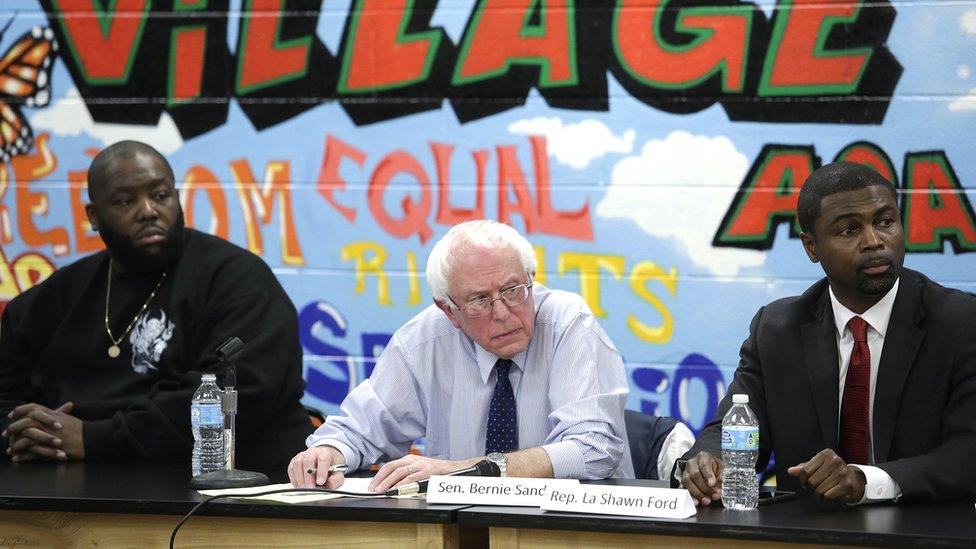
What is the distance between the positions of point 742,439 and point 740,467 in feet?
0.20

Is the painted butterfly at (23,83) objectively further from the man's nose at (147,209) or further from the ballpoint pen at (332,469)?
the ballpoint pen at (332,469)

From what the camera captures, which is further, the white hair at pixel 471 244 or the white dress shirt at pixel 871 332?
the white hair at pixel 471 244

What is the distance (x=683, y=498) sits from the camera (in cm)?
246

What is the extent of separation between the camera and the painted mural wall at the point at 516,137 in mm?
4395

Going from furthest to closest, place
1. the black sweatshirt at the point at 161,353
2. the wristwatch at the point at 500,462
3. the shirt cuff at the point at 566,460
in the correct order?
the black sweatshirt at the point at 161,353, the shirt cuff at the point at 566,460, the wristwatch at the point at 500,462

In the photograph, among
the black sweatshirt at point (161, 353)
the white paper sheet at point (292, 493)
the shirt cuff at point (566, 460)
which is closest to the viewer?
the white paper sheet at point (292, 493)

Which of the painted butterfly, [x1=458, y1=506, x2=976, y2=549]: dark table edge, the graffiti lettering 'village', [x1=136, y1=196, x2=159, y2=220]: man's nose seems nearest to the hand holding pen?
[x1=458, y1=506, x2=976, y2=549]: dark table edge

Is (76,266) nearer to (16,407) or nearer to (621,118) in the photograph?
(16,407)

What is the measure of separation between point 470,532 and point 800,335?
992 mm

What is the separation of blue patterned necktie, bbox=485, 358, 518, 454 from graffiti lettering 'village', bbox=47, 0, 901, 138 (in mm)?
1643

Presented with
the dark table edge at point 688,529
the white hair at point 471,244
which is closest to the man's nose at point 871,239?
the white hair at point 471,244

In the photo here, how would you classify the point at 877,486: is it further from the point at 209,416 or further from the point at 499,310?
the point at 209,416

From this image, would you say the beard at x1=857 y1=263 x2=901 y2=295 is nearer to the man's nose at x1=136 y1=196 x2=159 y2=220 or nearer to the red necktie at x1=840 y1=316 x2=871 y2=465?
the red necktie at x1=840 y1=316 x2=871 y2=465

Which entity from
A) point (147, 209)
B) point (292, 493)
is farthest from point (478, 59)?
point (292, 493)
